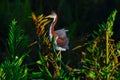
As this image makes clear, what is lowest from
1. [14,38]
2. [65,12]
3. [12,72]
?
[12,72]

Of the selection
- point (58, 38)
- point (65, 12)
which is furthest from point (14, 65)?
point (65, 12)

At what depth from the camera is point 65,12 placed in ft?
13.9

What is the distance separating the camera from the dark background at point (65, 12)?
→ 388cm

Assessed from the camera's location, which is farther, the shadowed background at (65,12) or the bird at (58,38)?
the shadowed background at (65,12)

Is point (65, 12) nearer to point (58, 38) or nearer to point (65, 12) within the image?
point (65, 12)

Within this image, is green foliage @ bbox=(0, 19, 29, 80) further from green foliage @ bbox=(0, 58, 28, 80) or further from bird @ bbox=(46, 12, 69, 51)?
bird @ bbox=(46, 12, 69, 51)

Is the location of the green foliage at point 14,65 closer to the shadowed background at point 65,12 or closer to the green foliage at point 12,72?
the green foliage at point 12,72

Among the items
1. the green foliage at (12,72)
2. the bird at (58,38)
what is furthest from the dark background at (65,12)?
the green foliage at (12,72)

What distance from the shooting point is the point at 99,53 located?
216 cm

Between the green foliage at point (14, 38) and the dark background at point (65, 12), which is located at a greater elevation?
the dark background at point (65, 12)

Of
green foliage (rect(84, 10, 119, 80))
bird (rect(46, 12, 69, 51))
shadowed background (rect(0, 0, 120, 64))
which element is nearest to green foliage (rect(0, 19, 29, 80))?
bird (rect(46, 12, 69, 51))

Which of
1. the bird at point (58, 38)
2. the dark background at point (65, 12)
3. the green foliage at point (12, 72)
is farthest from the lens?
the dark background at point (65, 12)

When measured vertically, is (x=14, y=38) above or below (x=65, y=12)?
below

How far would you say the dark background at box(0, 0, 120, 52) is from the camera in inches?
153
